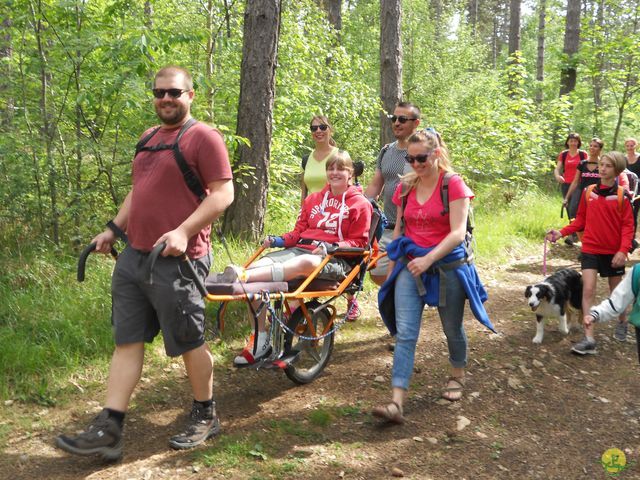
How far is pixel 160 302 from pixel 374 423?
182cm

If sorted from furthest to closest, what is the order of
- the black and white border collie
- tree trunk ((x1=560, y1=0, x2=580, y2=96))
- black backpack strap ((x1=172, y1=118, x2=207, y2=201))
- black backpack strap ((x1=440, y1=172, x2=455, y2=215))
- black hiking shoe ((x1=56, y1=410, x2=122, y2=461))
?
tree trunk ((x1=560, y1=0, x2=580, y2=96)) → the black and white border collie → black backpack strap ((x1=440, y1=172, x2=455, y2=215)) → black backpack strap ((x1=172, y1=118, x2=207, y2=201)) → black hiking shoe ((x1=56, y1=410, x2=122, y2=461))

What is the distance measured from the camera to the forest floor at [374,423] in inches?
139

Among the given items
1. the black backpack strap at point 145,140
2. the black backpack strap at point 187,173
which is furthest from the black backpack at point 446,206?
the black backpack strap at point 145,140

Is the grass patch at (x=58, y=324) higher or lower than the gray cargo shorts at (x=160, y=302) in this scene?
lower

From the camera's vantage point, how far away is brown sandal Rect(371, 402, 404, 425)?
3.95 meters

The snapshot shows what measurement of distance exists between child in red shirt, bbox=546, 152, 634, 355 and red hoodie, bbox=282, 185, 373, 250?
83.2 inches

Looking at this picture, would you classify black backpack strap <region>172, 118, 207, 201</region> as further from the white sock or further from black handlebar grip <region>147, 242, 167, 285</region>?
Answer: the white sock

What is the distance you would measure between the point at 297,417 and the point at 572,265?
7075 millimetres

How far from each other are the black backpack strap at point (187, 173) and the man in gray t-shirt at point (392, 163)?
93.2 inches

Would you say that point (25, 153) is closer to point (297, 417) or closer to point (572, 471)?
point (297, 417)

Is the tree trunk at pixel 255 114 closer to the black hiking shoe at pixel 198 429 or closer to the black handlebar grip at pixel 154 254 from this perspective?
the black hiking shoe at pixel 198 429

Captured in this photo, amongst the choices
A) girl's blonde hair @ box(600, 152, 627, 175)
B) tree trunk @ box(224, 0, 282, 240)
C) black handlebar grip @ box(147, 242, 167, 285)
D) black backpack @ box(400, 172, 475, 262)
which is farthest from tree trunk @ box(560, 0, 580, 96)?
black handlebar grip @ box(147, 242, 167, 285)

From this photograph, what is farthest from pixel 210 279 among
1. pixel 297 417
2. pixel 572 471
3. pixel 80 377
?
pixel 572 471

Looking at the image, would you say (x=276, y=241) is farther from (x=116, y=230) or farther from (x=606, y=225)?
(x=606, y=225)
